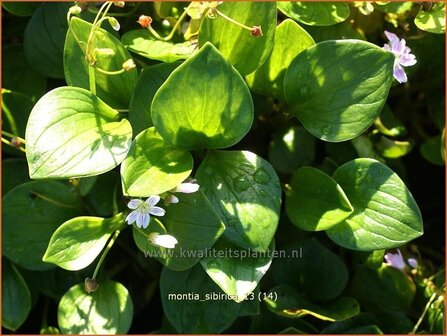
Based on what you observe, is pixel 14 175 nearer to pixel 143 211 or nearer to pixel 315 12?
pixel 143 211

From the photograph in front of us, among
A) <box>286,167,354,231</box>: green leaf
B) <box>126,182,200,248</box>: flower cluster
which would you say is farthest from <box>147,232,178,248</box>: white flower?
<box>286,167,354,231</box>: green leaf

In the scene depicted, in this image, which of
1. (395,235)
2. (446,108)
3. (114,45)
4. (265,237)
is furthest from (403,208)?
(114,45)

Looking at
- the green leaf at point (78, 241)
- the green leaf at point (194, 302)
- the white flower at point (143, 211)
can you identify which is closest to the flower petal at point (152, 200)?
the white flower at point (143, 211)

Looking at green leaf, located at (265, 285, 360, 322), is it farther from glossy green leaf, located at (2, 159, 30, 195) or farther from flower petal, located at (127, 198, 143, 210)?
glossy green leaf, located at (2, 159, 30, 195)

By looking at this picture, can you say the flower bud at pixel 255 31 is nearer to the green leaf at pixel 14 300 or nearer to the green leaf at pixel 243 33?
the green leaf at pixel 243 33

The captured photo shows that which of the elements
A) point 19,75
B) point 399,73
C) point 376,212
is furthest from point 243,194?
point 19,75
